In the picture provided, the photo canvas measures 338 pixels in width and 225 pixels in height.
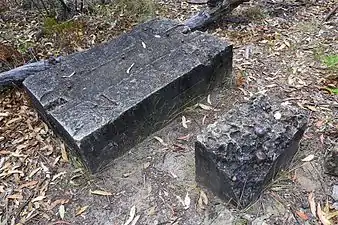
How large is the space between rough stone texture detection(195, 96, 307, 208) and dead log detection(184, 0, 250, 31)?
6.09ft

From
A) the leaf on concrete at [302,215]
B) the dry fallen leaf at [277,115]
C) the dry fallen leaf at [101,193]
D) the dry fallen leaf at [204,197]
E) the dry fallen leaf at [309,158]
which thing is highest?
the dry fallen leaf at [277,115]

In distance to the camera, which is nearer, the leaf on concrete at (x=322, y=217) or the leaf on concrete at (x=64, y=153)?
the leaf on concrete at (x=322, y=217)

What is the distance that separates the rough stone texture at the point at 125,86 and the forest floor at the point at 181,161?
17 centimetres

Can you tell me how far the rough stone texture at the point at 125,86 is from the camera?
250cm

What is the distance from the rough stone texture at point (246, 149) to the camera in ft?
6.98

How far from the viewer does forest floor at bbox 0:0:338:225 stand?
2312 millimetres

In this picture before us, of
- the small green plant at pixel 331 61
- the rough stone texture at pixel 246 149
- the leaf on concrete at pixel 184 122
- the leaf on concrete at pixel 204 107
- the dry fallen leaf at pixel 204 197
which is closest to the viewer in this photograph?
the rough stone texture at pixel 246 149

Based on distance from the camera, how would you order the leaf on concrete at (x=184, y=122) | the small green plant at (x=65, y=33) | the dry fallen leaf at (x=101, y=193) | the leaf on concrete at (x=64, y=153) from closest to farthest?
the dry fallen leaf at (x=101, y=193) → the leaf on concrete at (x=64, y=153) → the leaf on concrete at (x=184, y=122) → the small green plant at (x=65, y=33)

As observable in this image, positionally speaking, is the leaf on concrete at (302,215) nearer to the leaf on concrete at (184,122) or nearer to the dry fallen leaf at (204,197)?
the dry fallen leaf at (204,197)

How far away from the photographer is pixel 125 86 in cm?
273

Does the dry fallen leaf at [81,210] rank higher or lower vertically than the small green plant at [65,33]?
lower

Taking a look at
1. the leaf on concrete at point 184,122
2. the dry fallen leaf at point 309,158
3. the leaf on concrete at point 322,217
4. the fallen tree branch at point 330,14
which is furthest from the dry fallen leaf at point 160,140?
the fallen tree branch at point 330,14

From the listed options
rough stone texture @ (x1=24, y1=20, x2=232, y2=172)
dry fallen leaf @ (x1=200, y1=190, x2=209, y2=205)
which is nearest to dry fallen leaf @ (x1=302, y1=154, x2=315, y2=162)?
dry fallen leaf @ (x1=200, y1=190, x2=209, y2=205)

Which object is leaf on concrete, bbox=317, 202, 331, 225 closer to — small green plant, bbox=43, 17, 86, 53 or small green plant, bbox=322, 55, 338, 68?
small green plant, bbox=322, 55, 338, 68
